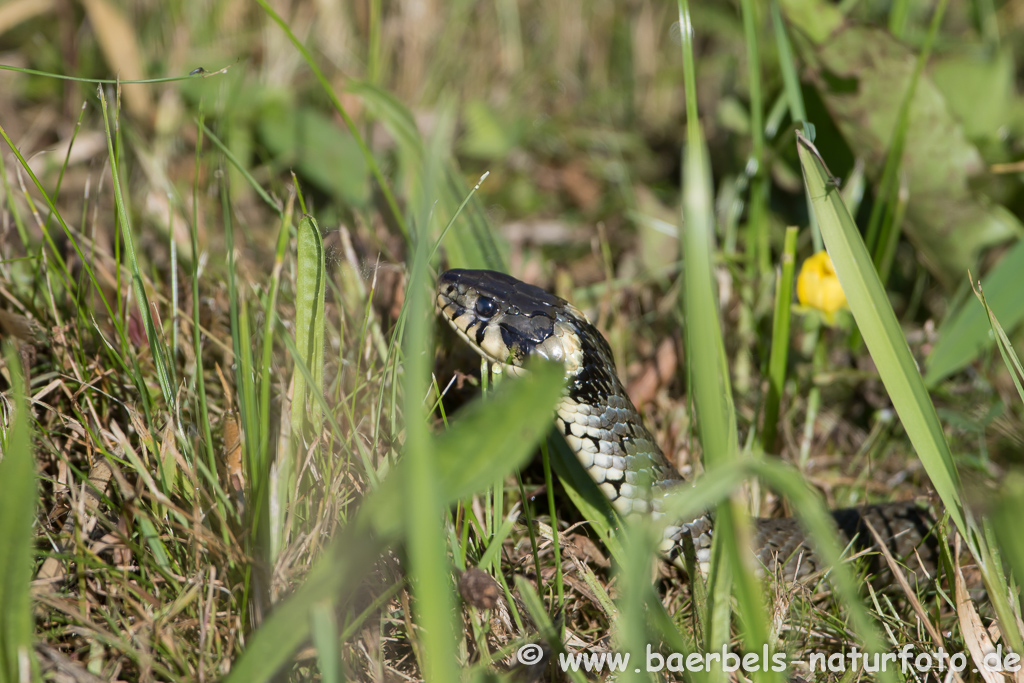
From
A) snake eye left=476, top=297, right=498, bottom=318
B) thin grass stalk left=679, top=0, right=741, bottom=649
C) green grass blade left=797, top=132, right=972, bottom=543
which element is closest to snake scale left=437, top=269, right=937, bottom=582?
snake eye left=476, top=297, right=498, bottom=318

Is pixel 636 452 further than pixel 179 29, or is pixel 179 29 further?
pixel 179 29

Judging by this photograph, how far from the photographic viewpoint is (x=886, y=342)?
1755mm

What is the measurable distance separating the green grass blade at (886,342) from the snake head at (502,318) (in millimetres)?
773

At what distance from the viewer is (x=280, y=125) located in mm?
3525

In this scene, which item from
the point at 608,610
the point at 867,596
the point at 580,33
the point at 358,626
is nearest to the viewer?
the point at 358,626

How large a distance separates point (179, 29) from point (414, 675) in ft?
10.9

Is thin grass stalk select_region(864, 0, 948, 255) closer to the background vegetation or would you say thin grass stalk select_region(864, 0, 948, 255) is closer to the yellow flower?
the background vegetation

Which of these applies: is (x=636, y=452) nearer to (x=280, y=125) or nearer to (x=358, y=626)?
(x=358, y=626)

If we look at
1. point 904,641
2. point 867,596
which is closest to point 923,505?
point 867,596

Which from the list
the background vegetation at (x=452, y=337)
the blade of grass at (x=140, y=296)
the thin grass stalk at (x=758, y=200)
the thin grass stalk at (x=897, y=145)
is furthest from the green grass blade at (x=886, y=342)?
the blade of grass at (x=140, y=296)

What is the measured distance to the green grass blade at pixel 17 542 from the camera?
3.85 ft

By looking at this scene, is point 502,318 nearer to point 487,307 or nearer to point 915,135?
point 487,307

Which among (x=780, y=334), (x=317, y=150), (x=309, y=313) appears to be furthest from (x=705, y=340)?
(x=317, y=150)

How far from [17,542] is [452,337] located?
4.98ft
